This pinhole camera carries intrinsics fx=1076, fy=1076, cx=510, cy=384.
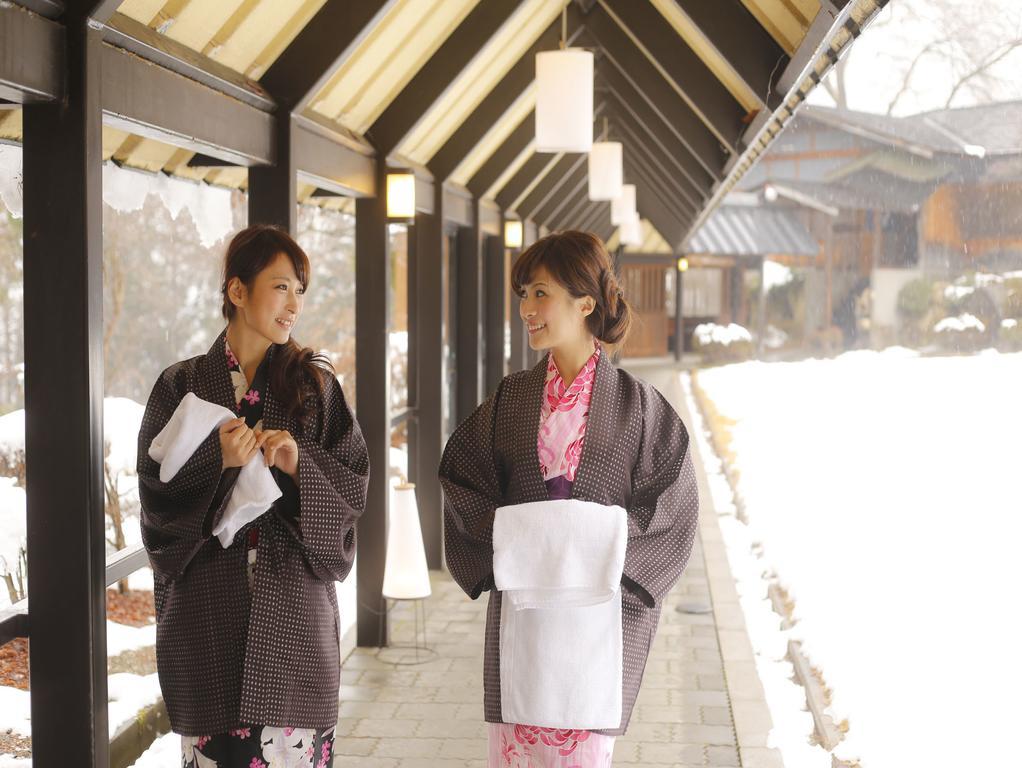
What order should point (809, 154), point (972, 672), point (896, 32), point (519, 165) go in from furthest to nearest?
point (809, 154) → point (519, 165) → point (896, 32) → point (972, 672)

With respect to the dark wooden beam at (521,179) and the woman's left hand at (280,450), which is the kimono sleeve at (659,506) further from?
the dark wooden beam at (521,179)

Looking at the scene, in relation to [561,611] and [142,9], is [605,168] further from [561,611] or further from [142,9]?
[561,611]

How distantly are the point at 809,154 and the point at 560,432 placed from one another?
2546cm

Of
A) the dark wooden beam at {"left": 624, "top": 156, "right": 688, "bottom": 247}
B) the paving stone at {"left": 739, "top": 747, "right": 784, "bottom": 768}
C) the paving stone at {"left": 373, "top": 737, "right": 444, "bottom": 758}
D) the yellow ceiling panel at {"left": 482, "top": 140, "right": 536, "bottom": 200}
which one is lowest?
the paving stone at {"left": 373, "top": 737, "right": 444, "bottom": 758}

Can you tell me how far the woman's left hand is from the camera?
2.39m

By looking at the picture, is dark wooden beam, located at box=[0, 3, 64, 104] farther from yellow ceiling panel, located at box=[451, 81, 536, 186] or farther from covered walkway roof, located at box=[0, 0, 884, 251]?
yellow ceiling panel, located at box=[451, 81, 536, 186]

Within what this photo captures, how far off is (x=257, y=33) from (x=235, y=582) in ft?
6.12

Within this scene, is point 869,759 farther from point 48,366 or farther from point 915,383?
point 915,383

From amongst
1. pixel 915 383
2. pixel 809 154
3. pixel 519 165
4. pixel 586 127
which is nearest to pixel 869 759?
pixel 586 127

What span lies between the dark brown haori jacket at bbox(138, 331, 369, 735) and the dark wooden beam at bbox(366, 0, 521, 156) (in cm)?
263

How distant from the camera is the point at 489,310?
931cm

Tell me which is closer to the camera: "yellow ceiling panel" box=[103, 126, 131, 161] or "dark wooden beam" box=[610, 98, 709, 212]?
"yellow ceiling panel" box=[103, 126, 131, 161]

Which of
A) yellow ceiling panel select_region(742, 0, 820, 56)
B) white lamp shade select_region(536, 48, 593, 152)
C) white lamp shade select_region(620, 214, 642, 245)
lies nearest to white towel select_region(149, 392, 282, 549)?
yellow ceiling panel select_region(742, 0, 820, 56)

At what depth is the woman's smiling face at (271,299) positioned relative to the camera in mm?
2492
